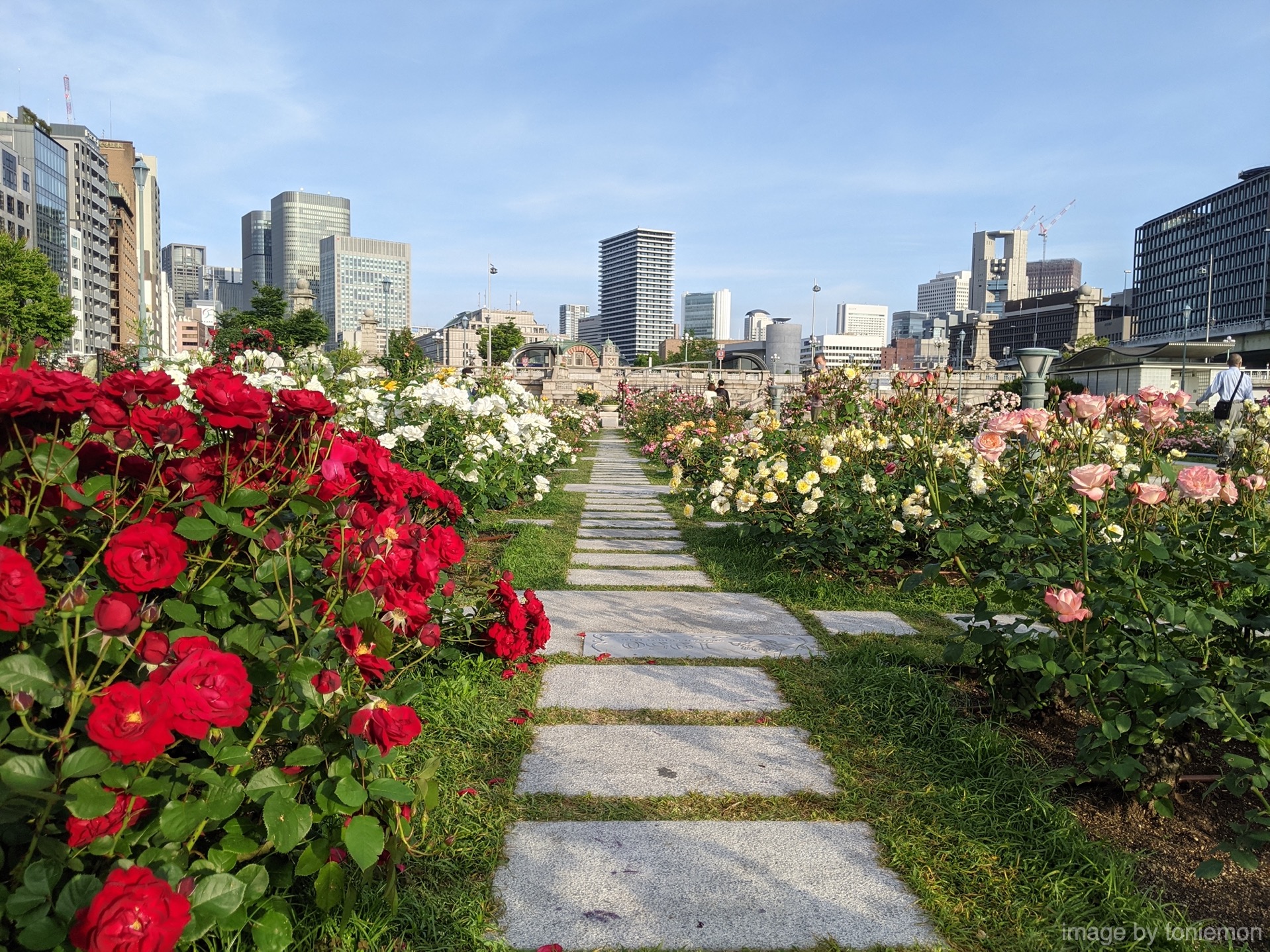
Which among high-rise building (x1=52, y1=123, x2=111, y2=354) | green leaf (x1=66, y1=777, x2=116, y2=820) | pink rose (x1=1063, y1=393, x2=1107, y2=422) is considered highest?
high-rise building (x1=52, y1=123, x2=111, y2=354)

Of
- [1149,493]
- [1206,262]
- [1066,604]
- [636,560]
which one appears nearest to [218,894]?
[1066,604]

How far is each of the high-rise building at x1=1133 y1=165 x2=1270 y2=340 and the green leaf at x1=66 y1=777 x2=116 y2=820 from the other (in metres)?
89.9

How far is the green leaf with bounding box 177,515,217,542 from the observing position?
157 centimetres

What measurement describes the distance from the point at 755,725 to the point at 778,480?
267cm

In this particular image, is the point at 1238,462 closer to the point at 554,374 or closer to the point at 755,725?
the point at 755,725

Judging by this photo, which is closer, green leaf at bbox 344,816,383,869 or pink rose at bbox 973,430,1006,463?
green leaf at bbox 344,816,383,869

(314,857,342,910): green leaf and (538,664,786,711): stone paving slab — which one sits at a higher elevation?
(314,857,342,910): green leaf

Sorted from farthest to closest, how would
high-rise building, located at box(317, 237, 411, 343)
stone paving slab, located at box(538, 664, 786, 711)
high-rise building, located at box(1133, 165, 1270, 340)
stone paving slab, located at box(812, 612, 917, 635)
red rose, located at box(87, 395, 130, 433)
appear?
high-rise building, located at box(317, 237, 411, 343) → high-rise building, located at box(1133, 165, 1270, 340) → stone paving slab, located at box(812, 612, 917, 635) → stone paving slab, located at box(538, 664, 786, 711) → red rose, located at box(87, 395, 130, 433)

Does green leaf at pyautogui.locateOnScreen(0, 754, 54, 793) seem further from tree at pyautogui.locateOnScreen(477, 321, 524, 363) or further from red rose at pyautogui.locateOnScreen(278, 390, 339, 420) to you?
tree at pyautogui.locateOnScreen(477, 321, 524, 363)

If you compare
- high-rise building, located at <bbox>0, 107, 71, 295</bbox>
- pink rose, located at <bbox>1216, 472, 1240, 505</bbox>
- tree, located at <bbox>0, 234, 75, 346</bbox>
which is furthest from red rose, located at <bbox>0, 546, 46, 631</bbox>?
high-rise building, located at <bbox>0, 107, 71, 295</bbox>

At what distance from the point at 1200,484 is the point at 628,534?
5097 mm

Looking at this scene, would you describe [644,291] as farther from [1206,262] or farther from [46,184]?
[46,184]

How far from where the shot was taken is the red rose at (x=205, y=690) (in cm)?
124

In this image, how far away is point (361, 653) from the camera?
1669 mm
